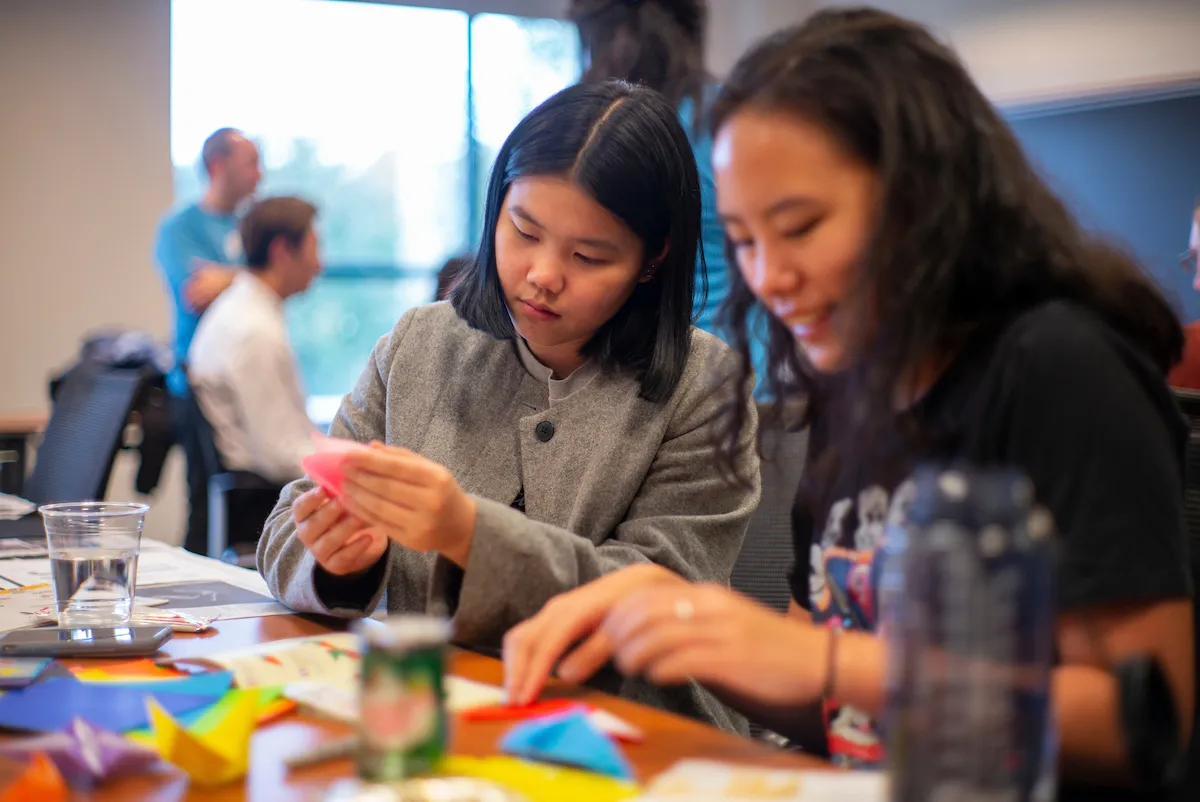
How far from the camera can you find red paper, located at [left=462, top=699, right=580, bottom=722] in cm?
95

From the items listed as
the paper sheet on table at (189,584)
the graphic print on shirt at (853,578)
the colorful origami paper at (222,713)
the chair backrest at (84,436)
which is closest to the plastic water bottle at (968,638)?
the graphic print on shirt at (853,578)

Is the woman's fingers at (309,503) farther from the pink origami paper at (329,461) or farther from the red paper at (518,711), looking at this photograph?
the red paper at (518,711)

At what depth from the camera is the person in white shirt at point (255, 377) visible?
3570mm

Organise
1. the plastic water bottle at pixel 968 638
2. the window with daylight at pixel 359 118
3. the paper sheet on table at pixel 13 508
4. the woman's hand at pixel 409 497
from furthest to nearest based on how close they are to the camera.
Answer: the window with daylight at pixel 359 118, the paper sheet on table at pixel 13 508, the woman's hand at pixel 409 497, the plastic water bottle at pixel 968 638

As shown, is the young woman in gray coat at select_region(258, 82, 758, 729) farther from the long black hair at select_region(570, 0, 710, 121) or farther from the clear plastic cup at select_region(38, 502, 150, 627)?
the long black hair at select_region(570, 0, 710, 121)

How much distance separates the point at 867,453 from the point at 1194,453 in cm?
28

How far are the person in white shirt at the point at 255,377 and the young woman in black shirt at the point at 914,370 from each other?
2.63 meters

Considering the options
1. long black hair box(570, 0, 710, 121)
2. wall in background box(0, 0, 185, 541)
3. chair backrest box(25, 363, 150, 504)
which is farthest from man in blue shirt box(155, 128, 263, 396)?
long black hair box(570, 0, 710, 121)

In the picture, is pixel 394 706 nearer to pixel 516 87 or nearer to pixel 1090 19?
pixel 1090 19

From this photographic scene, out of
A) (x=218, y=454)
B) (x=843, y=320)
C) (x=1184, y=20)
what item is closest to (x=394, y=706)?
(x=843, y=320)

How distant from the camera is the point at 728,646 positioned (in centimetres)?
80

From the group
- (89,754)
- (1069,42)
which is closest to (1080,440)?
(89,754)

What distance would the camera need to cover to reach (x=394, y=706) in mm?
685

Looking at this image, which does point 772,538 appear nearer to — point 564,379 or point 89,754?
point 564,379
